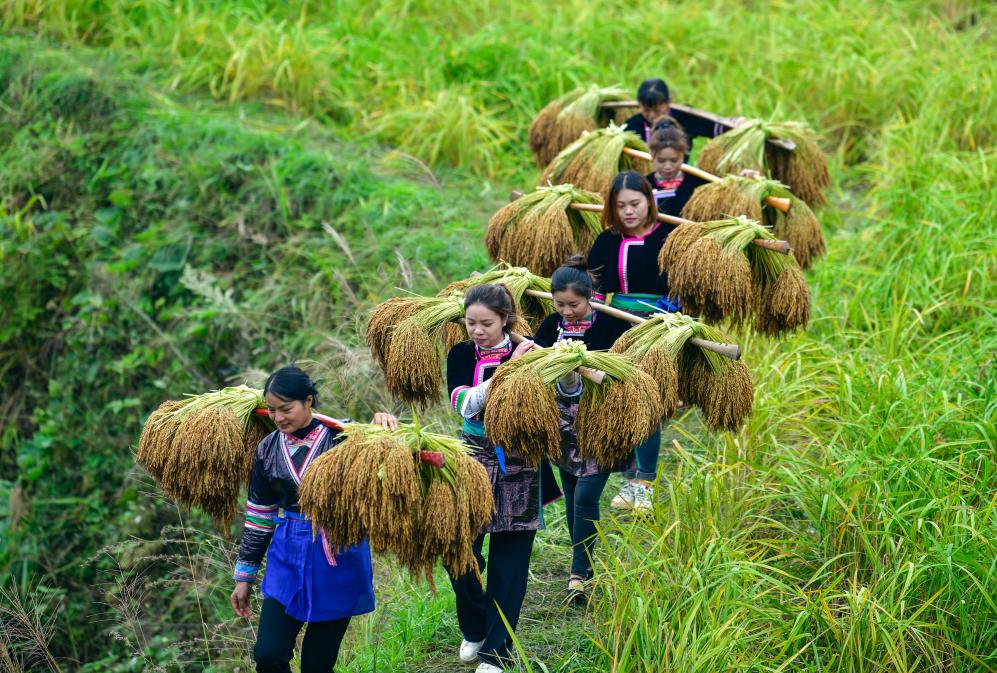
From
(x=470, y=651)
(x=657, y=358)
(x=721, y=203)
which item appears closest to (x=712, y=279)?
(x=657, y=358)

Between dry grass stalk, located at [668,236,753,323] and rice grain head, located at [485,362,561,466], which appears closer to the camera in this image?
rice grain head, located at [485,362,561,466]

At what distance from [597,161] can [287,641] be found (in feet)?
9.20

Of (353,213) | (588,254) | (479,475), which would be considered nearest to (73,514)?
(353,213)

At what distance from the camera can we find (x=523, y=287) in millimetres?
4148

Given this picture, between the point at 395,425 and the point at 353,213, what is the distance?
4273 millimetres

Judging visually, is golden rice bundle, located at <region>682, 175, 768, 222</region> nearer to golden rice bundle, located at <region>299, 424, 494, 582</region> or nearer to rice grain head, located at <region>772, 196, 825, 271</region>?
rice grain head, located at <region>772, 196, 825, 271</region>

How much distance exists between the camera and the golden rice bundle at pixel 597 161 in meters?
5.23

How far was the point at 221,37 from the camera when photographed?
899 cm

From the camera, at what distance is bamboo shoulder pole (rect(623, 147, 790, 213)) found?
4.73m

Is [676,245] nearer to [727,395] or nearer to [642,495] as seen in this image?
[727,395]

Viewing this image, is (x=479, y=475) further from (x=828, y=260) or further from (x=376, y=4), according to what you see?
(x=376, y=4)

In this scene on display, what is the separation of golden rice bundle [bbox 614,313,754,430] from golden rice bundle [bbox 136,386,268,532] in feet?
4.12

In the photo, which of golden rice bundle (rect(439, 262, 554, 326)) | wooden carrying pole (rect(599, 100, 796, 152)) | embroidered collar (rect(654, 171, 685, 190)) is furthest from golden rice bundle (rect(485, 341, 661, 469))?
wooden carrying pole (rect(599, 100, 796, 152))

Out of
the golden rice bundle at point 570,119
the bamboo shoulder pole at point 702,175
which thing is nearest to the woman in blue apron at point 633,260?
the bamboo shoulder pole at point 702,175
